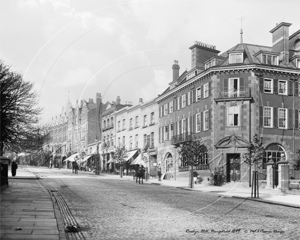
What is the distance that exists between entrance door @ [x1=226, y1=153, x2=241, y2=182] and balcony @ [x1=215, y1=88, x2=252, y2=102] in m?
5.16

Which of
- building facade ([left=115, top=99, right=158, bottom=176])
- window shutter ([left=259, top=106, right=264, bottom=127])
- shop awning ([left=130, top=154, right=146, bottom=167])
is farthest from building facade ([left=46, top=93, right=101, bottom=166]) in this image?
window shutter ([left=259, top=106, right=264, bottom=127])

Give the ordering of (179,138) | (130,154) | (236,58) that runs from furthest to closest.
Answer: (130,154), (179,138), (236,58)

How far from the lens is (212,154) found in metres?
39.4

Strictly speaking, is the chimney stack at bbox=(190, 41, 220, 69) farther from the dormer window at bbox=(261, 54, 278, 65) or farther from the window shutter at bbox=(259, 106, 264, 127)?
the window shutter at bbox=(259, 106, 264, 127)

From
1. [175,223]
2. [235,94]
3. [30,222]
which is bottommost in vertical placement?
[175,223]

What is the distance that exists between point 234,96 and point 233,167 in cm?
662

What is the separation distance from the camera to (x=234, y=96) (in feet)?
128

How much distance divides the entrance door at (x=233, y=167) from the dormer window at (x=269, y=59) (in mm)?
9273

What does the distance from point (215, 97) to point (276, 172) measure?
35.2 feet

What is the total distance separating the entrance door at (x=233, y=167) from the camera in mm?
38156

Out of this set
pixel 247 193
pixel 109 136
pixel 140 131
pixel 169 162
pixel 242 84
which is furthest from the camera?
pixel 109 136

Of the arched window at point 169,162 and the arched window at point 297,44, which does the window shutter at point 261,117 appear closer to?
the arched window at point 297,44

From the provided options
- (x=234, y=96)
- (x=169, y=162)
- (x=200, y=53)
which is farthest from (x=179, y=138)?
(x=200, y=53)

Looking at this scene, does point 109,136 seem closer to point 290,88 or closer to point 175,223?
point 290,88
